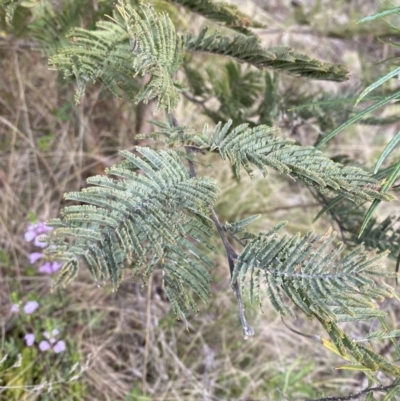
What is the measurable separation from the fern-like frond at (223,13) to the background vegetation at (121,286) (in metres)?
0.07

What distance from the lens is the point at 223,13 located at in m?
0.68

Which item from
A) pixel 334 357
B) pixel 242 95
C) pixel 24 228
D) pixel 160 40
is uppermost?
pixel 160 40

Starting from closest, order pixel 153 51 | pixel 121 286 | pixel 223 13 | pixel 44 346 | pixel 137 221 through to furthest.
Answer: pixel 137 221
pixel 153 51
pixel 223 13
pixel 44 346
pixel 121 286

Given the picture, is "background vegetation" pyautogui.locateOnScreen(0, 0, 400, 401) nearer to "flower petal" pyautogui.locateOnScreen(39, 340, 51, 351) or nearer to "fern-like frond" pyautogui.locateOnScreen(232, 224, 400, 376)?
"flower petal" pyautogui.locateOnScreen(39, 340, 51, 351)

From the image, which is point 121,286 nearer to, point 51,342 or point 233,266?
point 51,342

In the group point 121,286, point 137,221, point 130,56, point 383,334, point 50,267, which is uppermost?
point 130,56

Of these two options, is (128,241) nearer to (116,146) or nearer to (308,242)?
(308,242)

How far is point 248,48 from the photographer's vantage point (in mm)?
620

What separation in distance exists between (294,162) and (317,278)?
0.12m

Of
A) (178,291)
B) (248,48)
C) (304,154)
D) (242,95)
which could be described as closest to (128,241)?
(178,291)

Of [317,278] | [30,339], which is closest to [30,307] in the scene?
[30,339]

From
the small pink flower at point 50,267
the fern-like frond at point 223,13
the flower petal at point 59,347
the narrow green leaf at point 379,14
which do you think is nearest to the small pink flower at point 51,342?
the flower petal at point 59,347

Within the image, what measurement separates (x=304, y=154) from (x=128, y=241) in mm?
211

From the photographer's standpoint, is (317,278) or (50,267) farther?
(50,267)
